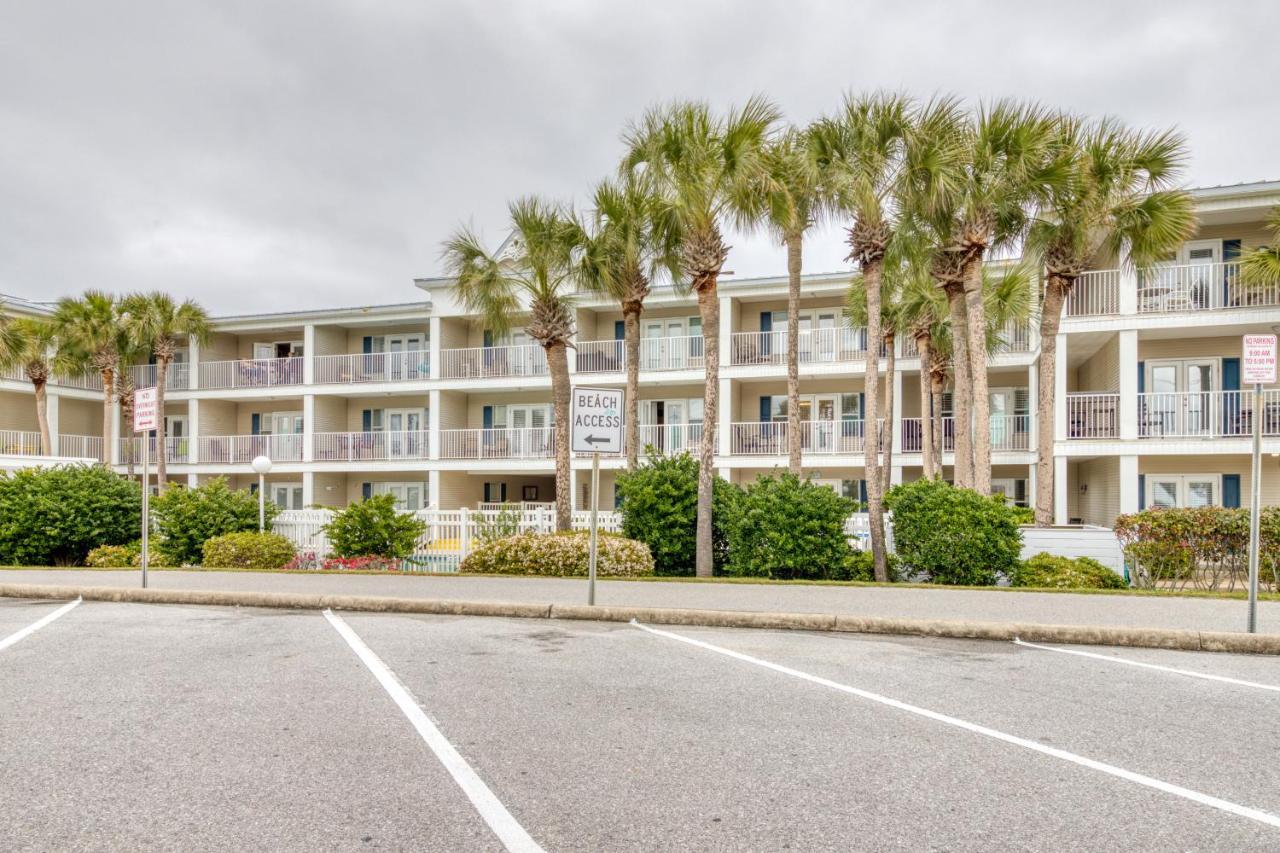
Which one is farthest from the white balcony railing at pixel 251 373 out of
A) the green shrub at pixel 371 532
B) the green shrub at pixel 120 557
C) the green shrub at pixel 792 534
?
the green shrub at pixel 792 534

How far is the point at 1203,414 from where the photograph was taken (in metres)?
22.2

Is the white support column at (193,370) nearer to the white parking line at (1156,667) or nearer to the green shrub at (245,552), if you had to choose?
the green shrub at (245,552)

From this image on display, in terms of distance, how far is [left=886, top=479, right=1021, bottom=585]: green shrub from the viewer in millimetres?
14586

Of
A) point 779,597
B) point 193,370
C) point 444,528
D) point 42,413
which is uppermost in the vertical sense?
point 193,370

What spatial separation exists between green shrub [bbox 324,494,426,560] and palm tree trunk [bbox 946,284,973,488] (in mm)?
11313

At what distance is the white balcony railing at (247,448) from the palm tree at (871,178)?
23.8 metres

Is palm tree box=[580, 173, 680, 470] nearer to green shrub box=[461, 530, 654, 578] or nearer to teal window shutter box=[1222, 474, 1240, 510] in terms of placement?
green shrub box=[461, 530, 654, 578]

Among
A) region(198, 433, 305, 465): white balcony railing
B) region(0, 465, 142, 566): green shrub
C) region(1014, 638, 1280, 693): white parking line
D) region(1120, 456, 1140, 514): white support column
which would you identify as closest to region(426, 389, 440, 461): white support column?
region(198, 433, 305, 465): white balcony railing

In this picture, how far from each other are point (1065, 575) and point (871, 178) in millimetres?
7548

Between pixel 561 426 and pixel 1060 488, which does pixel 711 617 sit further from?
pixel 1060 488

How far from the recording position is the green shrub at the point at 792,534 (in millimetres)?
15445

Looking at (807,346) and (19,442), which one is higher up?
(807,346)

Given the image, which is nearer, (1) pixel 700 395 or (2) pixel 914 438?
(2) pixel 914 438

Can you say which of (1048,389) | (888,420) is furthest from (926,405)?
(1048,389)
